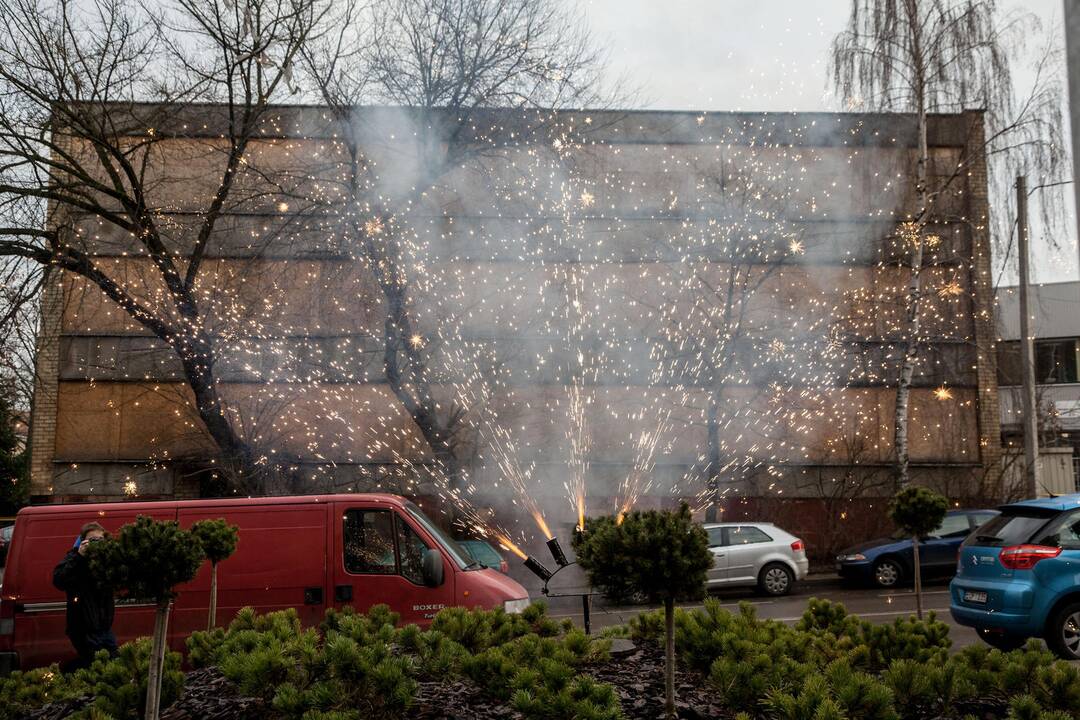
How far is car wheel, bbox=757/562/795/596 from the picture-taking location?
14.6 m

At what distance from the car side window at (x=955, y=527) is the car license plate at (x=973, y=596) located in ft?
23.2

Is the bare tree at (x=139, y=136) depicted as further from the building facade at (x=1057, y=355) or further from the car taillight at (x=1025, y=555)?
the building facade at (x=1057, y=355)

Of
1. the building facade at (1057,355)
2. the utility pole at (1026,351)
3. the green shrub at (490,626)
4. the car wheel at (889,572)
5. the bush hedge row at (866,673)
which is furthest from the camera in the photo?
the building facade at (1057,355)

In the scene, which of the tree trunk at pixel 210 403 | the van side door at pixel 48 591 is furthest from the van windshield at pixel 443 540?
the tree trunk at pixel 210 403

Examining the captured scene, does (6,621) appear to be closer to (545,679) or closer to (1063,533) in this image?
(545,679)

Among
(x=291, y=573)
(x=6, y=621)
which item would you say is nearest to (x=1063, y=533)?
(x=291, y=573)

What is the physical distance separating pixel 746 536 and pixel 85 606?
10.7 m

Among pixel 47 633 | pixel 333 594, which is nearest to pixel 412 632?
pixel 333 594

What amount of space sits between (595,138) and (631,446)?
637cm

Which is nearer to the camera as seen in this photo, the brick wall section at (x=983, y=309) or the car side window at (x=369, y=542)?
the car side window at (x=369, y=542)

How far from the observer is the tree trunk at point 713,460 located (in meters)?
17.8

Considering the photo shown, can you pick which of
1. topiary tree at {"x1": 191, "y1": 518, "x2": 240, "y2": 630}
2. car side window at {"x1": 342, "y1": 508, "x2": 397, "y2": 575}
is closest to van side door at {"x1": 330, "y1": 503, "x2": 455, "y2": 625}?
car side window at {"x1": 342, "y1": 508, "x2": 397, "y2": 575}

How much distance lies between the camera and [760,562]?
574 inches

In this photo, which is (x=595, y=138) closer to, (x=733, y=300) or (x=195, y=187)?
(x=733, y=300)
